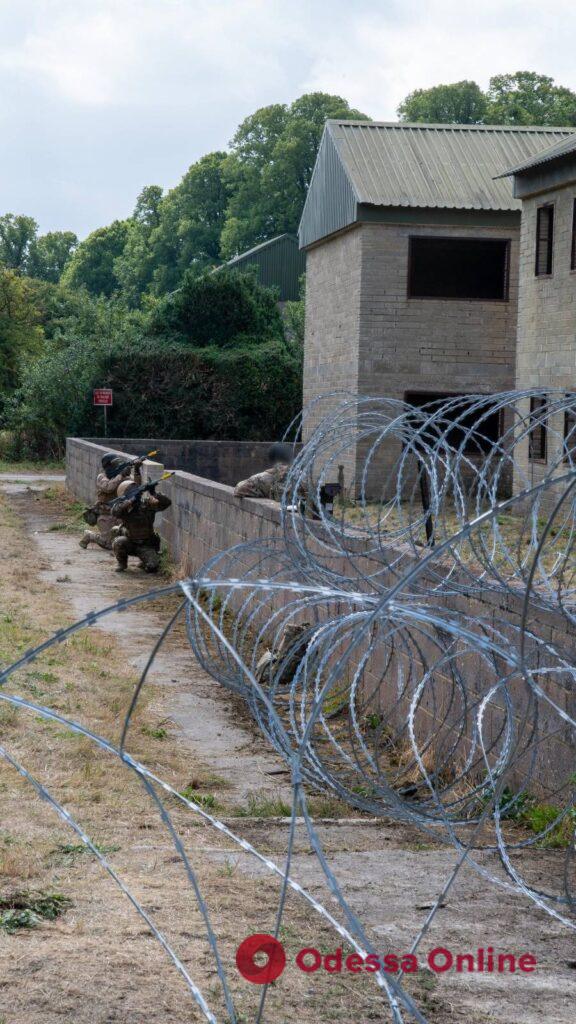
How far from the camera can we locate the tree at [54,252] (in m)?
114

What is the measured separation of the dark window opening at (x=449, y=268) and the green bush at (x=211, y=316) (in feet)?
39.6

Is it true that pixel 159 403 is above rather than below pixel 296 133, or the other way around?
below

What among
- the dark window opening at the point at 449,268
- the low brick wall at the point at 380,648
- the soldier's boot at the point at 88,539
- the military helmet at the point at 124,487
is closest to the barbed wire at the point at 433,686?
the low brick wall at the point at 380,648

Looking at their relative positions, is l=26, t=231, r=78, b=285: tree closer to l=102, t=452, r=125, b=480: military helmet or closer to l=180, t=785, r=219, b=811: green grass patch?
l=102, t=452, r=125, b=480: military helmet

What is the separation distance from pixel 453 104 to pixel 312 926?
6750 cm

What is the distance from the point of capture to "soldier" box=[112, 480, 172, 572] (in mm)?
15359

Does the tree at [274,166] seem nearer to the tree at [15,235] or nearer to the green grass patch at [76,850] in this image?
the tree at [15,235]

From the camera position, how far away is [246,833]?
6289mm

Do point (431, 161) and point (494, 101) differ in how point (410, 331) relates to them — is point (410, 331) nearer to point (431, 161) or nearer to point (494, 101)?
point (431, 161)

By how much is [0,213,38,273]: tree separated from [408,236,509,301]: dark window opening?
275ft

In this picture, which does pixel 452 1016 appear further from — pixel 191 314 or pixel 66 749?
pixel 191 314

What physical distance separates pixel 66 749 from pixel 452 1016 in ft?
12.7

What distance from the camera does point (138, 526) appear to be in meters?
15.6

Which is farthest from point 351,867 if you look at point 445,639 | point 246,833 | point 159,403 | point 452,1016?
point 159,403
